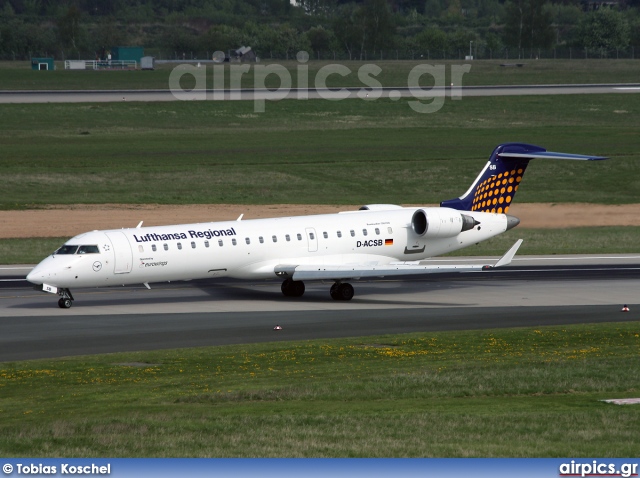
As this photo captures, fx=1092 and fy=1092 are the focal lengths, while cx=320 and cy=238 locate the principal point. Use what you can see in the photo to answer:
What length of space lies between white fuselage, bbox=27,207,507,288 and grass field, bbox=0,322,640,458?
8.10 metres

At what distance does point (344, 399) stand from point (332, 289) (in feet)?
Result: 60.1

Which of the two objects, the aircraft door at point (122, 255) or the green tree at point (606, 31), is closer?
the aircraft door at point (122, 255)

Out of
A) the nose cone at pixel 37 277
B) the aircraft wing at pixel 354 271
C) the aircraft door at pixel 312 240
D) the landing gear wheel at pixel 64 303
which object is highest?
the aircraft door at pixel 312 240

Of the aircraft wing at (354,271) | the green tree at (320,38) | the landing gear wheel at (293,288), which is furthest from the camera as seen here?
the green tree at (320,38)

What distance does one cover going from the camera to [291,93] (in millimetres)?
109000

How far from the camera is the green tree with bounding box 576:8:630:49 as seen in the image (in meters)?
162

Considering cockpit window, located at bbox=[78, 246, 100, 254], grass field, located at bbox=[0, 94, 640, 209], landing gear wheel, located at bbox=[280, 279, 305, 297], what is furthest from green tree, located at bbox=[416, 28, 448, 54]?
cockpit window, located at bbox=[78, 246, 100, 254]

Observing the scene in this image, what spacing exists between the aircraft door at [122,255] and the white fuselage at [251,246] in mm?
33

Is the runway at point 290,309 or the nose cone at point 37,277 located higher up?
the nose cone at point 37,277

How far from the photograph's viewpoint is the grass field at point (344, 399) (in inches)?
690

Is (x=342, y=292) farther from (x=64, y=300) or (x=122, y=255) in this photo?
(x=64, y=300)

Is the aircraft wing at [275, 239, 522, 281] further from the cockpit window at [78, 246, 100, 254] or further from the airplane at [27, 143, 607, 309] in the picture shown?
the cockpit window at [78, 246, 100, 254]

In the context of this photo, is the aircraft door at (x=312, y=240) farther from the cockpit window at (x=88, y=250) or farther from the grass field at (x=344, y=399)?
the grass field at (x=344, y=399)

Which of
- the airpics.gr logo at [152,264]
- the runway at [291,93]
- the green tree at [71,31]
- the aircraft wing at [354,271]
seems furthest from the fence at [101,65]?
the airpics.gr logo at [152,264]
